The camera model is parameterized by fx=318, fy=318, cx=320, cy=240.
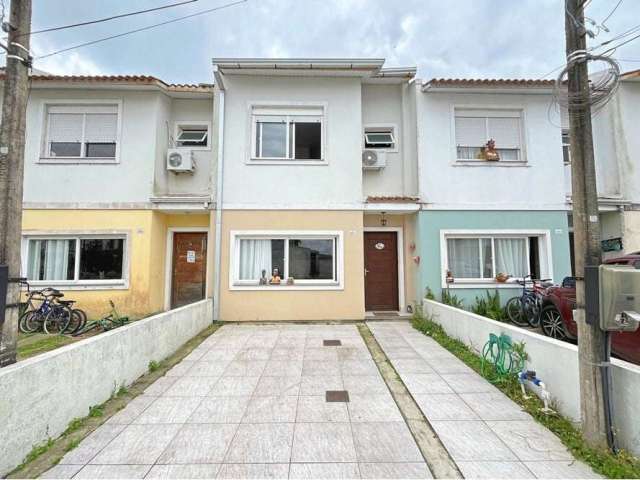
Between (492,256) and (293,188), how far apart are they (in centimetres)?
608

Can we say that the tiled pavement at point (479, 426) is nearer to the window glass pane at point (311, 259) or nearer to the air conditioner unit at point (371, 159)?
the window glass pane at point (311, 259)

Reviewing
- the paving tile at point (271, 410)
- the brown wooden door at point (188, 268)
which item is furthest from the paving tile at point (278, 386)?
the brown wooden door at point (188, 268)

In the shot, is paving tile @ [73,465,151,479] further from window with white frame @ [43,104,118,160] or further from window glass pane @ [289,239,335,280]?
window with white frame @ [43,104,118,160]

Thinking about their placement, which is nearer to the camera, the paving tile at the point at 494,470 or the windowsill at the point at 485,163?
the paving tile at the point at 494,470

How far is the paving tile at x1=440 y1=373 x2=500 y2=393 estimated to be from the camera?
15.0ft

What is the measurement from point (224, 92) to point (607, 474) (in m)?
10.4

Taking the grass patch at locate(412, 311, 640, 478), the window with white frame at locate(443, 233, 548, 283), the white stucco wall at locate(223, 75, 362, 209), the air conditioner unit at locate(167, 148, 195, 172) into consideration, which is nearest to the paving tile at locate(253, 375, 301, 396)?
the grass patch at locate(412, 311, 640, 478)

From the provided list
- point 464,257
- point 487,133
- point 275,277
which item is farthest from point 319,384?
point 487,133

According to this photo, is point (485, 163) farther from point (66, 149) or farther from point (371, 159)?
point (66, 149)

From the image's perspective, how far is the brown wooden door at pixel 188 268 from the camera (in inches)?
394

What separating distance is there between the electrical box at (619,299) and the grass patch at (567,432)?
117cm

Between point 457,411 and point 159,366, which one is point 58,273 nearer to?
point 159,366

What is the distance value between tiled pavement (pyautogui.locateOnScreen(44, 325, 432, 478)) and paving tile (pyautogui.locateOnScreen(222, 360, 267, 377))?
2cm

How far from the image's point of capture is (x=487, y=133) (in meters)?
9.52
